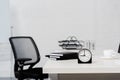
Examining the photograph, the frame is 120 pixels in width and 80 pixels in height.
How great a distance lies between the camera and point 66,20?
472 centimetres

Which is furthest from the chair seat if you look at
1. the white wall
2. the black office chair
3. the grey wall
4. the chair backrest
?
the grey wall

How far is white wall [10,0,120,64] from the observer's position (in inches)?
185

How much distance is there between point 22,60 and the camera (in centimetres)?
315

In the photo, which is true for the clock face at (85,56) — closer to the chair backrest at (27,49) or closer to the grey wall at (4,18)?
the chair backrest at (27,49)

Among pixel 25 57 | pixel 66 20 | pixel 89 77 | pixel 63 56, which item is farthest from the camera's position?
pixel 66 20

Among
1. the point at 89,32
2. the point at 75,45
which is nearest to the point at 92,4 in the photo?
the point at 89,32

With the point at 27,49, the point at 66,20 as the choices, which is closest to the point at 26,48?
the point at 27,49

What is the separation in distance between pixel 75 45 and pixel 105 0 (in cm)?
234

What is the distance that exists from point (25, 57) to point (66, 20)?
58.3 inches

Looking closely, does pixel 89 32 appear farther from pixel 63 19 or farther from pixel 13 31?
pixel 13 31

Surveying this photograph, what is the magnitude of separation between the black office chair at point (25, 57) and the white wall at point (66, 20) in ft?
3.36

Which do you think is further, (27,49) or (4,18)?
(4,18)

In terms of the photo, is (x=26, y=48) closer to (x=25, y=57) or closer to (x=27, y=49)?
(x=27, y=49)

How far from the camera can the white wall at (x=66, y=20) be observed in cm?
470
